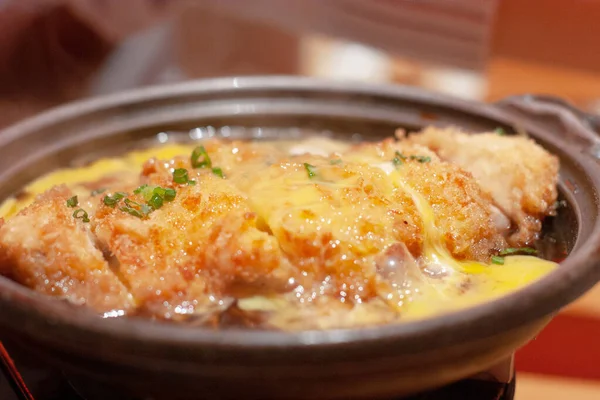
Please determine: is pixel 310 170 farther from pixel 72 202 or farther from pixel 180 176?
pixel 72 202

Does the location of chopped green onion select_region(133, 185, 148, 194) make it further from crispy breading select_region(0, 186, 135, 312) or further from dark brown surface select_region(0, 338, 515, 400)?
dark brown surface select_region(0, 338, 515, 400)

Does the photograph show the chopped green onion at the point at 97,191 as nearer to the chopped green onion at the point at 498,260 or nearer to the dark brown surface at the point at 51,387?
the dark brown surface at the point at 51,387

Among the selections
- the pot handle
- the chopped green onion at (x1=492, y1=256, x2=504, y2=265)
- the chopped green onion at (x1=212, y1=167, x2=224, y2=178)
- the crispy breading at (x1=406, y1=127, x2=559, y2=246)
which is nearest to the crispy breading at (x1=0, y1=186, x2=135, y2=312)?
the chopped green onion at (x1=212, y1=167, x2=224, y2=178)

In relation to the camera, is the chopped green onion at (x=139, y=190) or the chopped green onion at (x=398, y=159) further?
the chopped green onion at (x=398, y=159)

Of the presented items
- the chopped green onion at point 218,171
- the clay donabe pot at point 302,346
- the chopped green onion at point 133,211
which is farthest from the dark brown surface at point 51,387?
the chopped green onion at point 218,171

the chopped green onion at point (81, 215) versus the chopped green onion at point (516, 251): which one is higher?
the chopped green onion at point (81, 215)

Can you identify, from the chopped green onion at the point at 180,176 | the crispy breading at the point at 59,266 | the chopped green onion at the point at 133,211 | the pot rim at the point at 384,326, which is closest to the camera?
the pot rim at the point at 384,326

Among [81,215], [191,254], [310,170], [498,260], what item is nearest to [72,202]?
[81,215]
